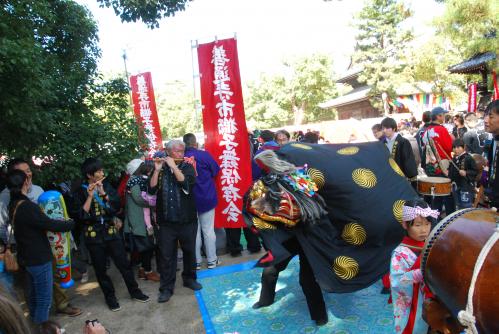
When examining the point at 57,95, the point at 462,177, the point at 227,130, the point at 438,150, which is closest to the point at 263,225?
the point at 227,130

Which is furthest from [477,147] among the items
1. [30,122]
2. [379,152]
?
[30,122]

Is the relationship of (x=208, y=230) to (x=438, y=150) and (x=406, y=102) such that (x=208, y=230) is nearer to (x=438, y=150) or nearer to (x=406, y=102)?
(x=438, y=150)

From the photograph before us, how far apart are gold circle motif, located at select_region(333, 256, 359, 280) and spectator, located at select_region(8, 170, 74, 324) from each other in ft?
8.23

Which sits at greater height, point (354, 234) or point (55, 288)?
point (354, 234)

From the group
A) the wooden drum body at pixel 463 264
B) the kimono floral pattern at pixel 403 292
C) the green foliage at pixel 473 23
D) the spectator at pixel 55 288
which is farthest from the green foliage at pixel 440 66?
the spectator at pixel 55 288

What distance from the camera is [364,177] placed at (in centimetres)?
315

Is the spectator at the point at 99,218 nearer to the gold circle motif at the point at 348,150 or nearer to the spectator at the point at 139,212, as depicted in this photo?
the spectator at the point at 139,212

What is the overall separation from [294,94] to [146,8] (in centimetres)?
2628

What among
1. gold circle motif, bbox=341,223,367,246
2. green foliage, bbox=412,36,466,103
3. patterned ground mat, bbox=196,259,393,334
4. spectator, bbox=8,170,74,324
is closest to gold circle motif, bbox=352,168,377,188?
gold circle motif, bbox=341,223,367,246

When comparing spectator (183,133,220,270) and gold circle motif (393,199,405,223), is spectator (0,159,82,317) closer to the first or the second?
spectator (183,133,220,270)

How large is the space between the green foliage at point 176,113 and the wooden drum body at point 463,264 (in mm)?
35839

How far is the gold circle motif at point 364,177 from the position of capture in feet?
10.2

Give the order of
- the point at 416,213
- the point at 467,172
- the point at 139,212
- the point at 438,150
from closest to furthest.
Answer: the point at 416,213, the point at 139,212, the point at 467,172, the point at 438,150

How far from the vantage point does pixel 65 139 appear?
14.6 feet
